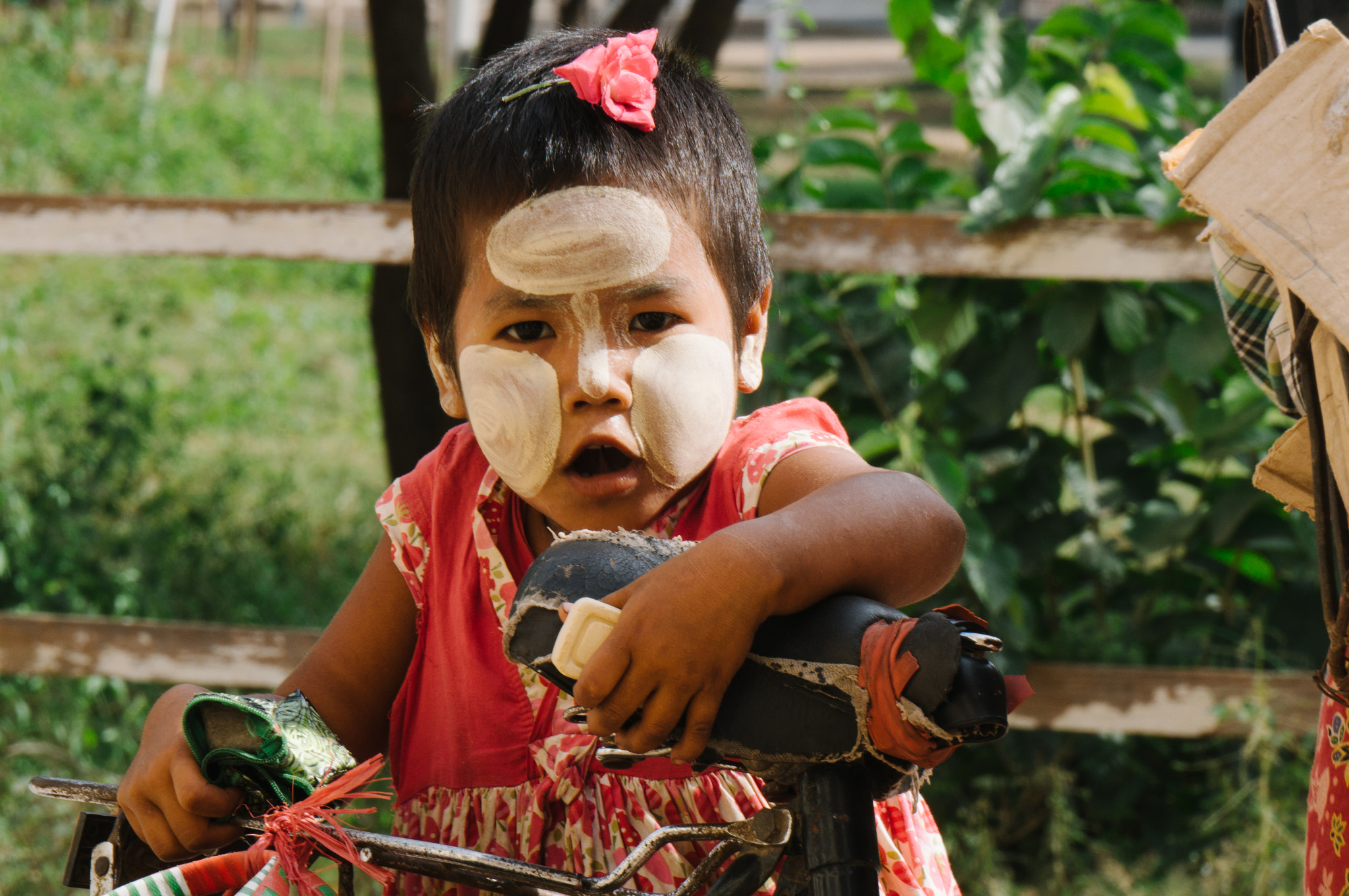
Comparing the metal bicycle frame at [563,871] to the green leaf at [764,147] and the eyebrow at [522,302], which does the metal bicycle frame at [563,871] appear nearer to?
the eyebrow at [522,302]

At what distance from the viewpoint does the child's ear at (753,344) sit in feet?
4.64

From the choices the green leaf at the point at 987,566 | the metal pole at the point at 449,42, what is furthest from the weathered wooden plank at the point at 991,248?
the metal pole at the point at 449,42

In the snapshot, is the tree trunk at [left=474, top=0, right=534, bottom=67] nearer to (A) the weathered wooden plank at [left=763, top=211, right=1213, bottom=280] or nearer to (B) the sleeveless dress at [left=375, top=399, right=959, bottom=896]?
(A) the weathered wooden plank at [left=763, top=211, right=1213, bottom=280]

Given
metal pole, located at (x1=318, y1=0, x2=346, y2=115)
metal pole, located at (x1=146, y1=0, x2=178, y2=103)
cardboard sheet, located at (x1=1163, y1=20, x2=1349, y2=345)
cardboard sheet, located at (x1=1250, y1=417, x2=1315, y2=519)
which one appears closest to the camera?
cardboard sheet, located at (x1=1163, y1=20, x2=1349, y2=345)

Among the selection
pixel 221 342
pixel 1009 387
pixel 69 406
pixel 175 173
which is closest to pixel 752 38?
pixel 175 173

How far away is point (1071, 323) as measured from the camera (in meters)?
2.66

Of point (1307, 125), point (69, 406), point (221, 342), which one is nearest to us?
point (1307, 125)

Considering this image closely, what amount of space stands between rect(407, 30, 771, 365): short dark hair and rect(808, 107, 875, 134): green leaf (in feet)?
4.29

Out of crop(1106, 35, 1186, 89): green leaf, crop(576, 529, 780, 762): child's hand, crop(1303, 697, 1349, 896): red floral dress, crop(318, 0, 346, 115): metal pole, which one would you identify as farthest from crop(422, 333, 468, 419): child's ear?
crop(318, 0, 346, 115): metal pole

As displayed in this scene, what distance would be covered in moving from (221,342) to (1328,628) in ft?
20.0

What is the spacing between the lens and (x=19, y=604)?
368 cm

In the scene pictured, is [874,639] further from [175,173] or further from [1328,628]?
[175,173]

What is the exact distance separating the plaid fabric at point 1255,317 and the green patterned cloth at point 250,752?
94 centimetres

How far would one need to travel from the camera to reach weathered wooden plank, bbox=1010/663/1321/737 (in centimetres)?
273
